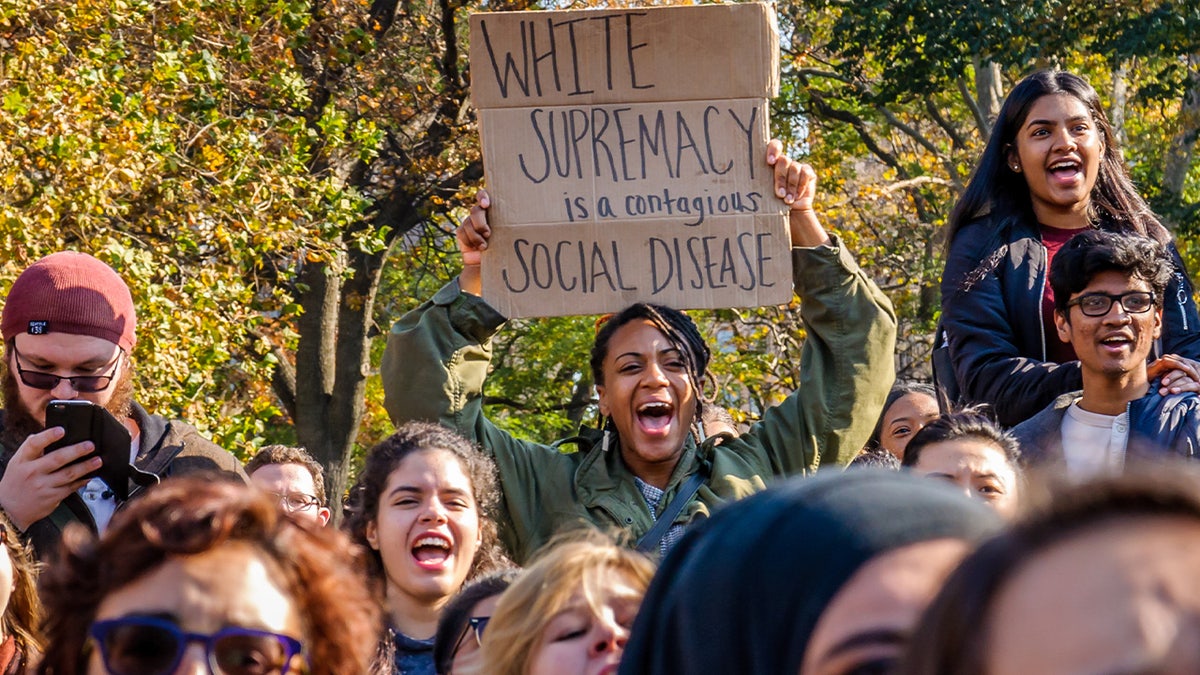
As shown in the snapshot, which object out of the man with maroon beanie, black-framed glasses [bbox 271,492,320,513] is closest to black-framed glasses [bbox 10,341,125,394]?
the man with maroon beanie

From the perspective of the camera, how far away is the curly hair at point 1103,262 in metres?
4.14

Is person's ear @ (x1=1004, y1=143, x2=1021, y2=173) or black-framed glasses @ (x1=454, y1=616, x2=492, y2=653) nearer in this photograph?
black-framed glasses @ (x1=454, y1=616, x2=492, y2=653)

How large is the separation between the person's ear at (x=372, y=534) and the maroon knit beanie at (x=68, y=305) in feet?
2.33

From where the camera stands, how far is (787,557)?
116 cm

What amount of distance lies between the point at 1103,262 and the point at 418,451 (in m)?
→ 1.74

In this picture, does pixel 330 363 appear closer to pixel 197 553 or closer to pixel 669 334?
pixel 669 334

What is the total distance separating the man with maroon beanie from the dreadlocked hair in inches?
39.2

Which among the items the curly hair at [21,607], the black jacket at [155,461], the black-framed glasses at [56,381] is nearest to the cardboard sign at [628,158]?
the black jacket at [155,461]

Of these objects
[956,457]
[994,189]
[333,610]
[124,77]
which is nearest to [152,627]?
[333,610]

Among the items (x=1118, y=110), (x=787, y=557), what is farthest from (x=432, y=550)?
(x=1118, y=110)

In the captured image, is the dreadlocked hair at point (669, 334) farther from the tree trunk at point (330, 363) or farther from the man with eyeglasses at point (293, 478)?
the tree trunk at point (330, 363)

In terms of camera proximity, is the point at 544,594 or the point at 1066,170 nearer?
the point at 544,594

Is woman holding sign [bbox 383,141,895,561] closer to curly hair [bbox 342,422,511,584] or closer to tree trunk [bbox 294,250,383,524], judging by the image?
curly hair [bbox 342,422,511,584]

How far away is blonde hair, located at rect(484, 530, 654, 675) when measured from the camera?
2506 millimetres
